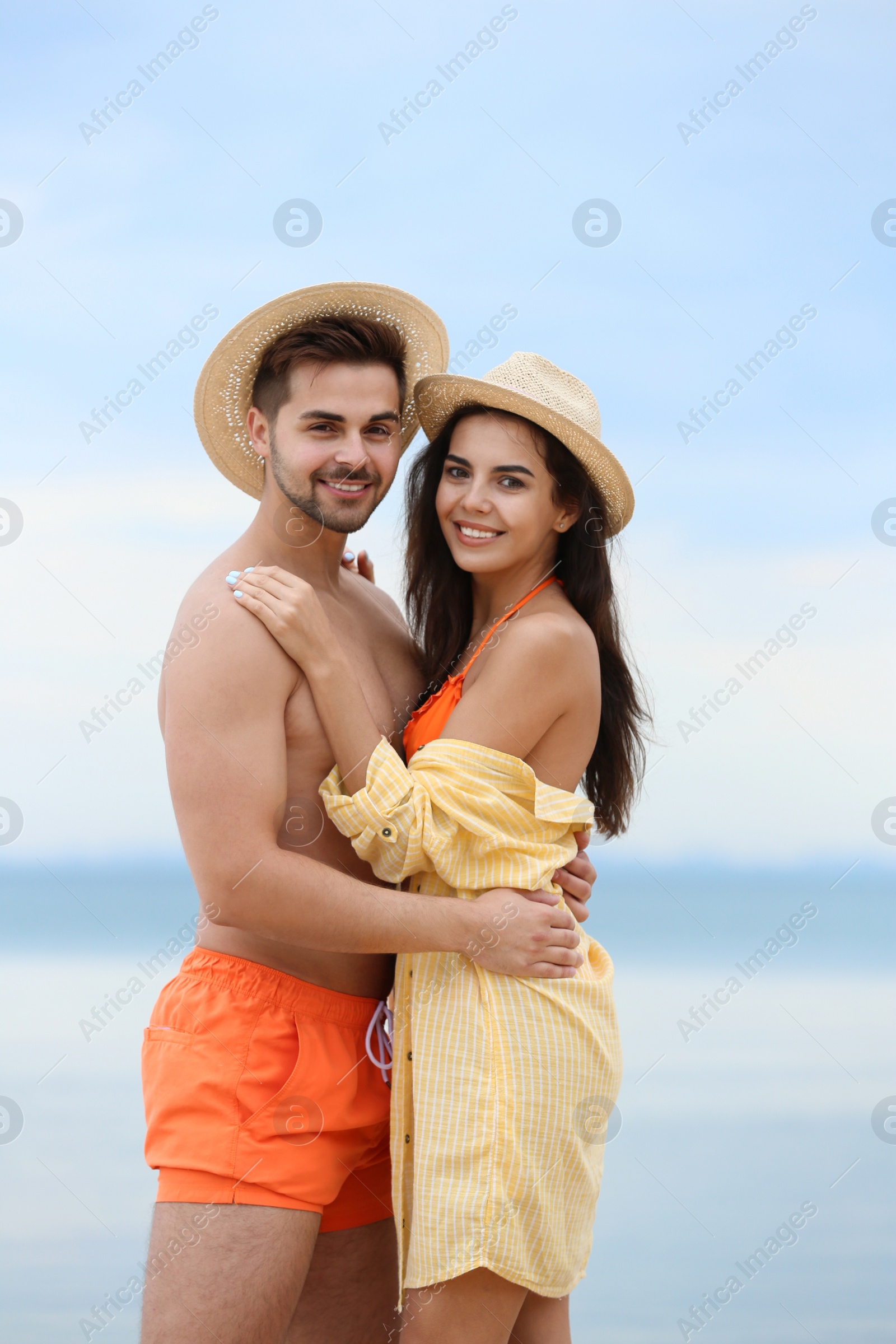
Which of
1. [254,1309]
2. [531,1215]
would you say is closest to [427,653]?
[531,1215]

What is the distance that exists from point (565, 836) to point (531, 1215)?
73 cm

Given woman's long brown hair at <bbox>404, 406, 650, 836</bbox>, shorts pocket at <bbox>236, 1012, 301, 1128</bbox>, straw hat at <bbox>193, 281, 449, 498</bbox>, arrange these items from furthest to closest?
1. woman's long brown hair at <bbox>404, 406, 650, 836</bbox>
2. straw hat at <bbox>193, 281, 449, 498</bbox>
3. shorts pocket at <bbox>236, 1012, 301, 1128</bbox>

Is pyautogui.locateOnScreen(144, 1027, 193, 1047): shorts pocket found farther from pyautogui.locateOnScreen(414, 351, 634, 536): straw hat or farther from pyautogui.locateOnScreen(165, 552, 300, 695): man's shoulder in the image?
pyautogui.locateOnScreen(414, 351, 634, 536): straw hat

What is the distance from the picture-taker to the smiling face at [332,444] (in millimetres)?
2482

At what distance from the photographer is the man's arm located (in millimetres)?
2189

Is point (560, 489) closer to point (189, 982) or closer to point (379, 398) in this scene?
point (379, 398)

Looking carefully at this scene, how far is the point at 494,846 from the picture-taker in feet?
7.59

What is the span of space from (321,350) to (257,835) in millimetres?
1008

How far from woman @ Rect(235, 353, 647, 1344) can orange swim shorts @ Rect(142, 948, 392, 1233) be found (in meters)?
0.12

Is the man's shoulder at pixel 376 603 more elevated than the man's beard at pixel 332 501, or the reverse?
the man's beard at pixel 332 501

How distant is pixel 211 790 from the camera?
2.20m

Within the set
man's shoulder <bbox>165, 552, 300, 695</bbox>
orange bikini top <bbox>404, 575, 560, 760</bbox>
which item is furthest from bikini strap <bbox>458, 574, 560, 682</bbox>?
man's shoulder <bbox>165, 552, 300, 695</bbox>

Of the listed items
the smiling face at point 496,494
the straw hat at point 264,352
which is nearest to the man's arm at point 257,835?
the smiling face at point 496,494

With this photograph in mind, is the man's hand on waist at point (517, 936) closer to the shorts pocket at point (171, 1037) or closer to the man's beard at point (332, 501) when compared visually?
the shorts pocket at point (171, 1037)
